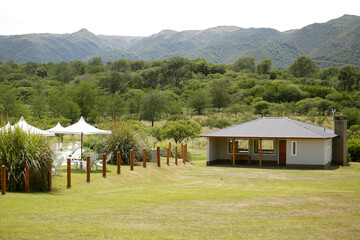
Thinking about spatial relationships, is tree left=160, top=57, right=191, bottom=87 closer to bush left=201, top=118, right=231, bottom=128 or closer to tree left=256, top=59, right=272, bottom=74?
tree left=256, top=59, right=272, bottom=74

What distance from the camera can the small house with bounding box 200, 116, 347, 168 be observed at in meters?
25.2

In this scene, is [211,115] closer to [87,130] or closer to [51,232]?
[87,130]

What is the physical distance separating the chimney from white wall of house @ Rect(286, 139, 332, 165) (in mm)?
2839

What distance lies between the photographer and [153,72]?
99500 millimetres

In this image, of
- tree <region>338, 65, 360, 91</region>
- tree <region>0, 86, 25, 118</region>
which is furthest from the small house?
tree <region>338, 65, 360, 91</region>

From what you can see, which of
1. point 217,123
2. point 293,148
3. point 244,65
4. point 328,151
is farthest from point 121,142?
point 244,65

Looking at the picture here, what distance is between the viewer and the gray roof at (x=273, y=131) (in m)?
25.0

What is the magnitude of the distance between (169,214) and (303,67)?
4218 inches

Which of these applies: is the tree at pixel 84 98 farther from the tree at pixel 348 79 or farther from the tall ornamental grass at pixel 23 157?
the tree at pixel 348 79

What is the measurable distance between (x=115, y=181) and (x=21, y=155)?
406 cm

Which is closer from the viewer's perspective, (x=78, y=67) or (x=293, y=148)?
(x=293, y=148)

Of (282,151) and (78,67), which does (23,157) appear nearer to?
(282,151)

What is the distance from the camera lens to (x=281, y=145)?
26.6 metres

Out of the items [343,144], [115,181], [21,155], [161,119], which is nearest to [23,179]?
[21,155]
